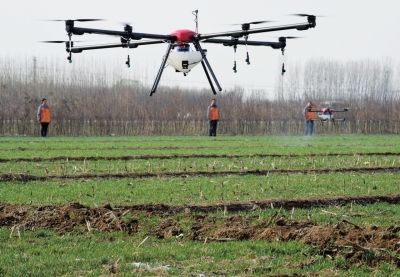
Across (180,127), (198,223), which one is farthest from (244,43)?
(180,127)

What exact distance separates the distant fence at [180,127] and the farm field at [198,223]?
2672 centimetres

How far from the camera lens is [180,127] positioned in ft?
152

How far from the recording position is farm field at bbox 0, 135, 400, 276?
7.07 metres

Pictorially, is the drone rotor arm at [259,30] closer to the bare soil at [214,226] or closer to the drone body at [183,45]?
the drone body at [183,45]

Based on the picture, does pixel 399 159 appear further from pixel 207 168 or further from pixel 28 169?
pixel 28 169

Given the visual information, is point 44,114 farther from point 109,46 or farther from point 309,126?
point 109,46

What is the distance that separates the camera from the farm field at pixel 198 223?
23.2 ft

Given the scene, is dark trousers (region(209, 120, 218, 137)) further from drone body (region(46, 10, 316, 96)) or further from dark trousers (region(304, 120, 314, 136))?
drone body (region(46, 10, 316, 96))

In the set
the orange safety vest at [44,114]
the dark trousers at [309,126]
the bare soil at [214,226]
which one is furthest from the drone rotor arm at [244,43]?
the dark trousers at [309,126]

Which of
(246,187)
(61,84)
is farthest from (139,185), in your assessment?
(61,84)

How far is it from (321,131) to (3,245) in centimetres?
4447

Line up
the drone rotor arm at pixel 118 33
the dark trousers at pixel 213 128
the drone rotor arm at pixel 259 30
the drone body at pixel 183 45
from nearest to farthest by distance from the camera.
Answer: the drone rotor arm at pixel 259 30, the drone rotor arm at pixel 118 33, the drone body at pixel 183 45, the dark trousers at pixel 213 128

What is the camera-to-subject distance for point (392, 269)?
271 inches

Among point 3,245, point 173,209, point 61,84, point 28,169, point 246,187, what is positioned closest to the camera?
point 3,245
